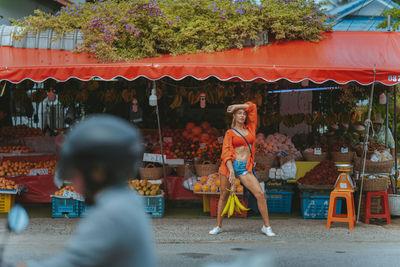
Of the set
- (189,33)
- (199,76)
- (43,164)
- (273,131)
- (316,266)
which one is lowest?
(316,266)

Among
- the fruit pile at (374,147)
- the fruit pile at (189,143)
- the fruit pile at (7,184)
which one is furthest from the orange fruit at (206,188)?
the fruit pile at (7,184)

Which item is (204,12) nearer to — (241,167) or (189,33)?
(189,33)

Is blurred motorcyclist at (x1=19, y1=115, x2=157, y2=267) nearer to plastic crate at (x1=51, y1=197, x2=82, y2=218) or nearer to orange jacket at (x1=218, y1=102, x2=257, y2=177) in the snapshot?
orange jacket at (x1=218, y1=102, x2=257, y2=177)

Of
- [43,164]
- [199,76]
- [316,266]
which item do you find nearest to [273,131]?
[199,76]

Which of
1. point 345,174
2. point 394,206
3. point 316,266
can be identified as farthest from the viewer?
point 394,206

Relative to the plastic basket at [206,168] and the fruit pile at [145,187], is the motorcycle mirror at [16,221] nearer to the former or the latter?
the fruit pile at [145,187]

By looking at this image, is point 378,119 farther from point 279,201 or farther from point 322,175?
point 279,201

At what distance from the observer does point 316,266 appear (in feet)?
21.2

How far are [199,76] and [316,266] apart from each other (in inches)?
A: 139

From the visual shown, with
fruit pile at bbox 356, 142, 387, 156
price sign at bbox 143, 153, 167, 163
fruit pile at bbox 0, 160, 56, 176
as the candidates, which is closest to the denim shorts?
price sign at bbox 143, 153, 167, 163

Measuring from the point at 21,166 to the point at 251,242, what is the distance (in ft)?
17.7

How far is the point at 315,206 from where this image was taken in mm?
9383

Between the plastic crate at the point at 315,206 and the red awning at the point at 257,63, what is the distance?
229 cm

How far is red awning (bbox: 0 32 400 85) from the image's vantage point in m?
8.30
